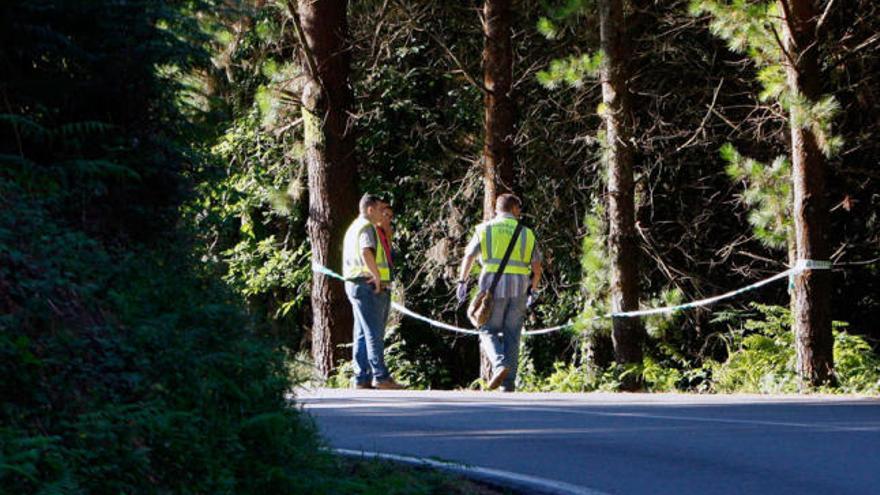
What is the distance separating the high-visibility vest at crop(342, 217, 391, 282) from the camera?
56.6 feet

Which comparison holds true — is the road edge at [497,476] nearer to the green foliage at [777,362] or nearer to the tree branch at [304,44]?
the green foliage at [777,362]

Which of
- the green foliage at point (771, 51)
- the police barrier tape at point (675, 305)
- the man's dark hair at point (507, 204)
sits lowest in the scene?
the police barrier tape at point (675, 305)

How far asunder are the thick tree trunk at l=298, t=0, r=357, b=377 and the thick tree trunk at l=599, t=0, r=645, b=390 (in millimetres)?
4532

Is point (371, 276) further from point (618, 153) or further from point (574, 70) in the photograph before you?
point (574, 70)

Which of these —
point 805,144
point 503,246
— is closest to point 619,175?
point 805,144

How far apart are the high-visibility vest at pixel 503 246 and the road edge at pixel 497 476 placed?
6919 millimetres

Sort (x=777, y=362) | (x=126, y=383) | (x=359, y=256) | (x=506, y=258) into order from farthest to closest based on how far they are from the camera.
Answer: (x=777, y=362) → (x=359, y=256) → (x=506, y=258) → (x=126, y=383)

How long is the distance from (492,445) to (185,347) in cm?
332

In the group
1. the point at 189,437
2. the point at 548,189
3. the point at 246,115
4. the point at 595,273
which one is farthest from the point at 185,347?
the point at 246,115

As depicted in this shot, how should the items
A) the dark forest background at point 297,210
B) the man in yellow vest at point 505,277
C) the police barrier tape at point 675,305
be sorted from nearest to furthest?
the dark forest background at point 297,210, the man in yellow vest at point 505,277, the police barrier tape at point 675,305

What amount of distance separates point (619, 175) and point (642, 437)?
1074cm

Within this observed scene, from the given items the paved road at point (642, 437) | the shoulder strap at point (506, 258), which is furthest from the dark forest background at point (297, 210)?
A: the shoulder strap at point (506, 258)

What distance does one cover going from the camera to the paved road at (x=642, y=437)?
9.19 metres

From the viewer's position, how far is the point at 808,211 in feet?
57.8
